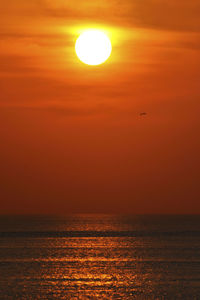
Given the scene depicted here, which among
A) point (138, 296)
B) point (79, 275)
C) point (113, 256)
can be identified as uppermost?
point (113, 256)

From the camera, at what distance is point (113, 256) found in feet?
261

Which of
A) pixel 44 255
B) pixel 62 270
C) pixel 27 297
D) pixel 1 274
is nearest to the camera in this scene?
pixel 27 297

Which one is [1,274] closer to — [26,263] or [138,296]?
[26,263]

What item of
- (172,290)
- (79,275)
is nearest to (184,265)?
(79,275)

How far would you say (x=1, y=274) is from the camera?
56.0 m

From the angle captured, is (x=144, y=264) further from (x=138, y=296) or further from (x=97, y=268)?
(x=138, y=296)

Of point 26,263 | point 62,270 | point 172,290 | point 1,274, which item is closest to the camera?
point 172,290

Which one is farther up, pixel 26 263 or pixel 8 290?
pixel 26 263

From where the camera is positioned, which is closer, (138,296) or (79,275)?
(138,296)

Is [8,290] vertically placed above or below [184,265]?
below

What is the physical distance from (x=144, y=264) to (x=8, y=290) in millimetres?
23317

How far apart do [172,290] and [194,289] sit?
1559mm

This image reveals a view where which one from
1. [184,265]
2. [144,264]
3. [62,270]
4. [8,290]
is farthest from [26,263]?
[8,290]

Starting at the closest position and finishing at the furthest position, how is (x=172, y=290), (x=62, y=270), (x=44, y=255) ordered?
(x=172, y=290)
(x=62, y=270)
(x=44, y=255)
